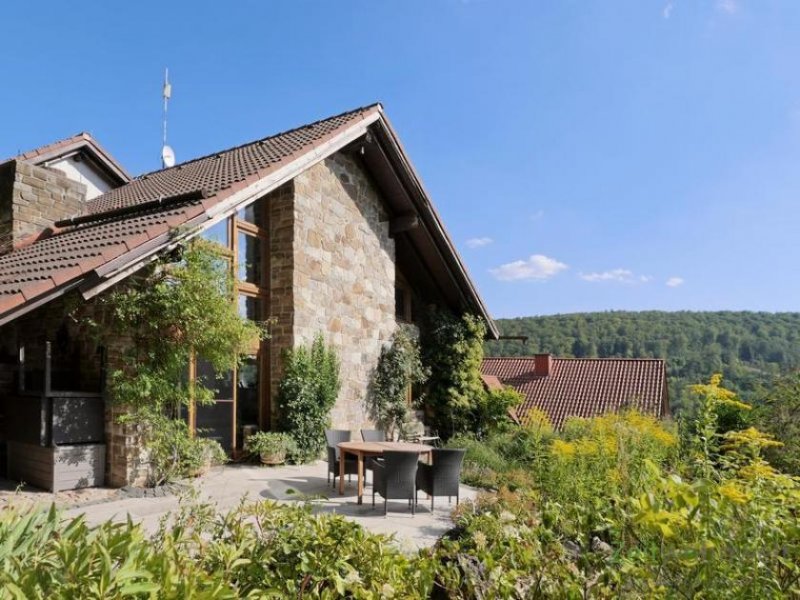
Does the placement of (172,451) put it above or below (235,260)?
below

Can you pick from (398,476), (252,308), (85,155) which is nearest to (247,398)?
(252,308)

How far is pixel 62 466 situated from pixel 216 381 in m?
2.63

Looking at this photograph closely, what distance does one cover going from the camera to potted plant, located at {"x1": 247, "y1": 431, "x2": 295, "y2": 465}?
28.7 feet

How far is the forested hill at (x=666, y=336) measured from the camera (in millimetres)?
37438

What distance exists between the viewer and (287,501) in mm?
6500

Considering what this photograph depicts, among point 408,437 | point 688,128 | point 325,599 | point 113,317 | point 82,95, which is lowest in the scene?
point 408,437

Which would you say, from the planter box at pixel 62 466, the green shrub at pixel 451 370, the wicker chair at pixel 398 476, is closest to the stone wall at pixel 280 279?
the planter box at pixel 62 466

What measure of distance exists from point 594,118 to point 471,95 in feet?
6.38

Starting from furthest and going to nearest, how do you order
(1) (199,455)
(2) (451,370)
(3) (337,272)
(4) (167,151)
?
(4) (167,151) → (2) (451,370) → (3) (337,272) → (1) (199,455)

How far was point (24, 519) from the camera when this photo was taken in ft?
7.82

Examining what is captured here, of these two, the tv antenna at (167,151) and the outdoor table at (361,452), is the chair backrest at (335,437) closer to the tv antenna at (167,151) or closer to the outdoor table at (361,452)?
the outdoor table at (361,452)

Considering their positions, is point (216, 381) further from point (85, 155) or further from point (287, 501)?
point (85, 155)

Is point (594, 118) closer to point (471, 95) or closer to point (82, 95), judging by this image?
point (471, 95)

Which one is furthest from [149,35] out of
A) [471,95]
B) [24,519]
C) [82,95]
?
[24,519]
